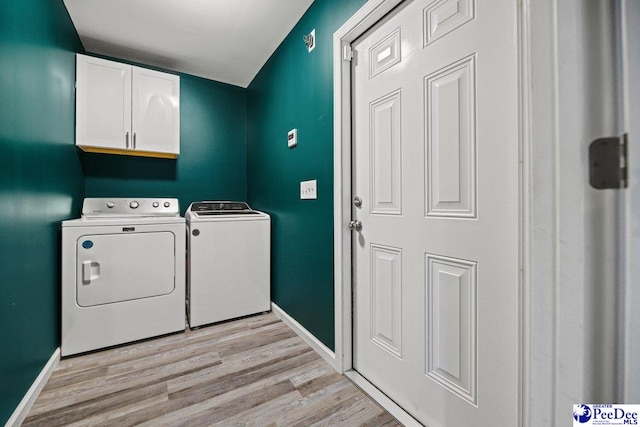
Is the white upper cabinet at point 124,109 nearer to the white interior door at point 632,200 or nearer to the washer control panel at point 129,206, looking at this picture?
the washer control panel at point 129,206

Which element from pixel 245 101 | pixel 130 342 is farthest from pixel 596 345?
pixel 245 101

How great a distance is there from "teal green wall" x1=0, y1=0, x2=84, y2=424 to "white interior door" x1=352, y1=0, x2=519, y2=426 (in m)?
1.58

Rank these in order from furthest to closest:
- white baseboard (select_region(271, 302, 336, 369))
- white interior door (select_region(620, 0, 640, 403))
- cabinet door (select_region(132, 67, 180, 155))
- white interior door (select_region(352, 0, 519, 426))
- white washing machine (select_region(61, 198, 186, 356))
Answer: cabinet door (select_region(132, 67, 180, 155)) → white washing machine (select_region(61, 198, 186, 356)) → white baseboard (select_region(271, 302, 336, 369)) → white interior door (select_region(352, 0, 519, 426)) → white interior door (select_region(620, 0, 640, 403))

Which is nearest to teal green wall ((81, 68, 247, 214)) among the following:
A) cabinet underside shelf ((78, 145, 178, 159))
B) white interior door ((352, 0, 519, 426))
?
cabinet underside shelf ((78, 145, 178, 159))

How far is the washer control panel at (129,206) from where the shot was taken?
7.35 ft

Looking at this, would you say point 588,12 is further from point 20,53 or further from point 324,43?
point 20,53

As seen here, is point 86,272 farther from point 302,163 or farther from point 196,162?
point 302,163

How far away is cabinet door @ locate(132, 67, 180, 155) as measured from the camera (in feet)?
7.19

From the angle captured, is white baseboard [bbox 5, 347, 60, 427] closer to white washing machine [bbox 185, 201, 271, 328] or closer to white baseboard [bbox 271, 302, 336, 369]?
white washing machine [bbox 185, 201, 271, 328]

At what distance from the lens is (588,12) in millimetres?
456

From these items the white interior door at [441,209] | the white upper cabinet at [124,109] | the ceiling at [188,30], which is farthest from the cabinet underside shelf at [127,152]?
the white interior door at [441,209]

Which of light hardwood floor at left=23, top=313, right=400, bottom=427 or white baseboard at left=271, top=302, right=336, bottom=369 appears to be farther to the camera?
white baseboard at left=271, top=302, right=336, bottom=369

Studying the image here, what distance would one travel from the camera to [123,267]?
1827 millimetres

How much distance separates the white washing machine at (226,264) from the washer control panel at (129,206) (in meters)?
0.41
